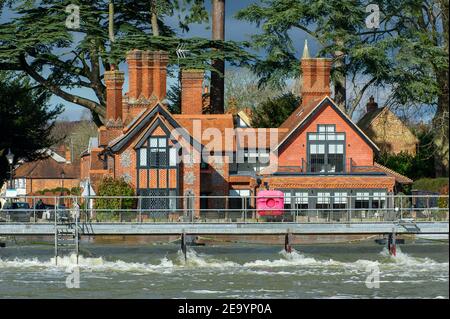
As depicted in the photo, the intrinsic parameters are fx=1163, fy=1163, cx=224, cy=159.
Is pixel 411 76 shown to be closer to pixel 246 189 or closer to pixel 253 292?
pixel 246 189

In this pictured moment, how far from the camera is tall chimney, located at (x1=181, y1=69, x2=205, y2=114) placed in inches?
2746

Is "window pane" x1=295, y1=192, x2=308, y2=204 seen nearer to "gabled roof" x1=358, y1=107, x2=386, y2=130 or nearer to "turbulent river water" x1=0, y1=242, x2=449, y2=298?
"turbulent river water" x1=0, y1=242, x2=449, y2=298

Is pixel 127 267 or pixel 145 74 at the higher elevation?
pixel 145 74

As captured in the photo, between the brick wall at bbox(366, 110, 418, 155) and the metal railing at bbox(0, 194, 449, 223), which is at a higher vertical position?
the brick wall at bbox(366, 110, 418, 155)

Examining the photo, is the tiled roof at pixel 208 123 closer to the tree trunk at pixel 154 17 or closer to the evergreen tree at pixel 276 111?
the tree trunk at pixel 154 17

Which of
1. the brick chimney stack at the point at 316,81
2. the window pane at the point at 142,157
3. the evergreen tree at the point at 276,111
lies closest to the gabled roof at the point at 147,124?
the window pane at the point at 142,157

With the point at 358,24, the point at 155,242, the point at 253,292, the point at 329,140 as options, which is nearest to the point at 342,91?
the point at 358,24

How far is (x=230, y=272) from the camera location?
155 feet

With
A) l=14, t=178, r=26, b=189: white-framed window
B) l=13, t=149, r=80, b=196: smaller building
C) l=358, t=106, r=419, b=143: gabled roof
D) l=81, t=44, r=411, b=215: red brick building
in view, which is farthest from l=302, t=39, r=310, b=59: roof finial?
l=14, t=178, r=26, b=189: white-framed window

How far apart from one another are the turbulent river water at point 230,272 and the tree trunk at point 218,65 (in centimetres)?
2016

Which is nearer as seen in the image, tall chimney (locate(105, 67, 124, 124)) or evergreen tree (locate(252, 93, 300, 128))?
tall chimney (locate(105, 67, 124, 124))

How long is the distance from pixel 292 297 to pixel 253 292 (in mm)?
1821

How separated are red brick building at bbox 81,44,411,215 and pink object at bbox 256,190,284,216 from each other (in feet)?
8.73

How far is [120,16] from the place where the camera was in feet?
252
